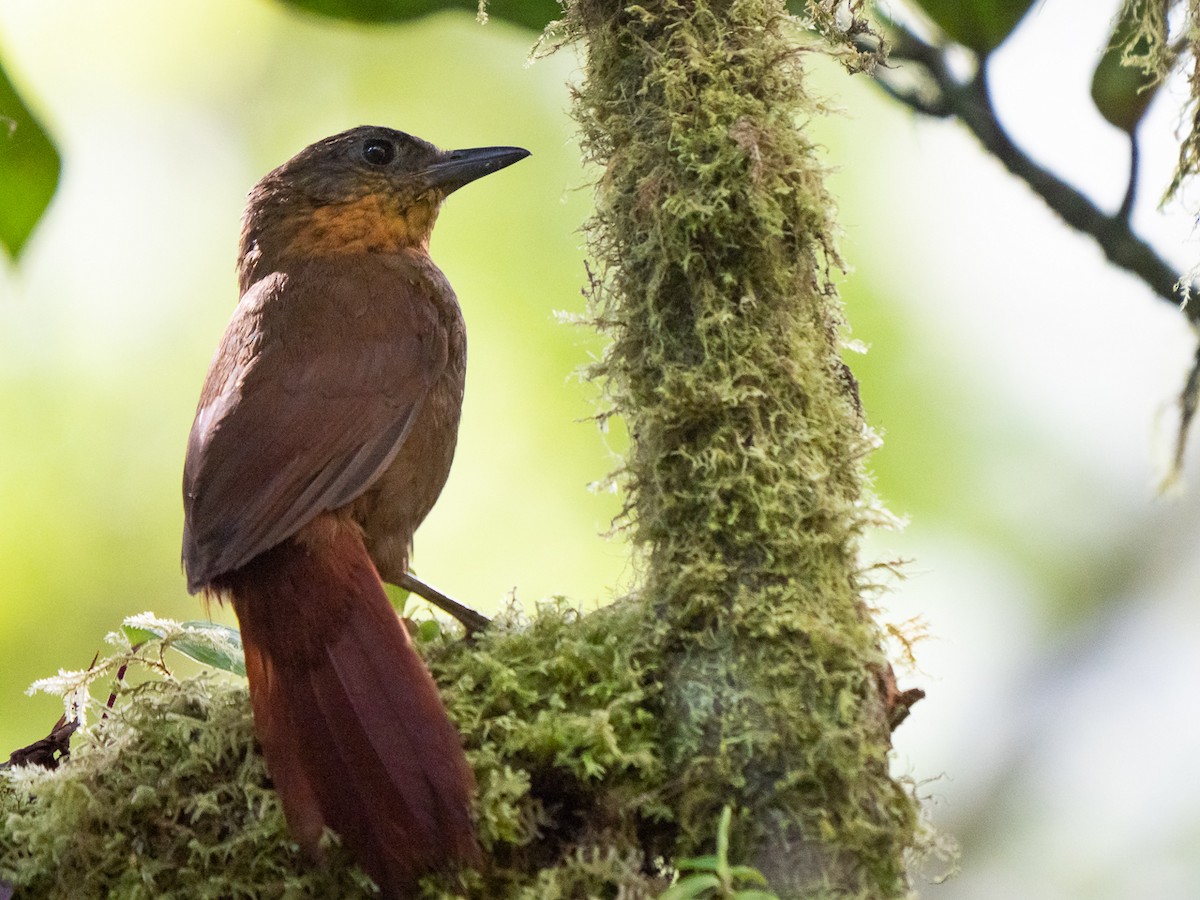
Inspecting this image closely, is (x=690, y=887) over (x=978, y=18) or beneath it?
beneath

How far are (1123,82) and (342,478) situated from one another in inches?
79.0

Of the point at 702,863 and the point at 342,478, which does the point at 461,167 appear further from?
the point at 702,863

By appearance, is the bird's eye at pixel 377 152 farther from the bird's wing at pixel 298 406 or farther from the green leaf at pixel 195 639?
the green leaf at pixel 195 639

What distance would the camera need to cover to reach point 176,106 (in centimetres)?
615

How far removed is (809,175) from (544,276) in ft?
10.9

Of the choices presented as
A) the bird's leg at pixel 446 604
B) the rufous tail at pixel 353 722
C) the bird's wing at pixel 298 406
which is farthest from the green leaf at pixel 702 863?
the bird's wing at pixel 298 406

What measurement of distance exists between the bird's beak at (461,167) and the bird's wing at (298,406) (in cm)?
49

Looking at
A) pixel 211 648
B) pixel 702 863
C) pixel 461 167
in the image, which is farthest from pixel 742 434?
pixel 461 167

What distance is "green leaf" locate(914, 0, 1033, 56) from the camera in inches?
111

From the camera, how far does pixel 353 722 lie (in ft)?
6.29

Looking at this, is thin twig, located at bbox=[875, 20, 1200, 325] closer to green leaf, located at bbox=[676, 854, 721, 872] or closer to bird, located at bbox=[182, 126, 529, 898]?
bird, located at bbox=[182, 126, 529, 898]

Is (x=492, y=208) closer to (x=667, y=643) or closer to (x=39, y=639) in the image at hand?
(x=39, y=639)

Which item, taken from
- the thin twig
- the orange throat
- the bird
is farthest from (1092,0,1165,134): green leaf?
the orange throat

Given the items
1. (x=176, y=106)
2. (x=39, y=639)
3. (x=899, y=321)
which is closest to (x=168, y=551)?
(x=39, y=639)
